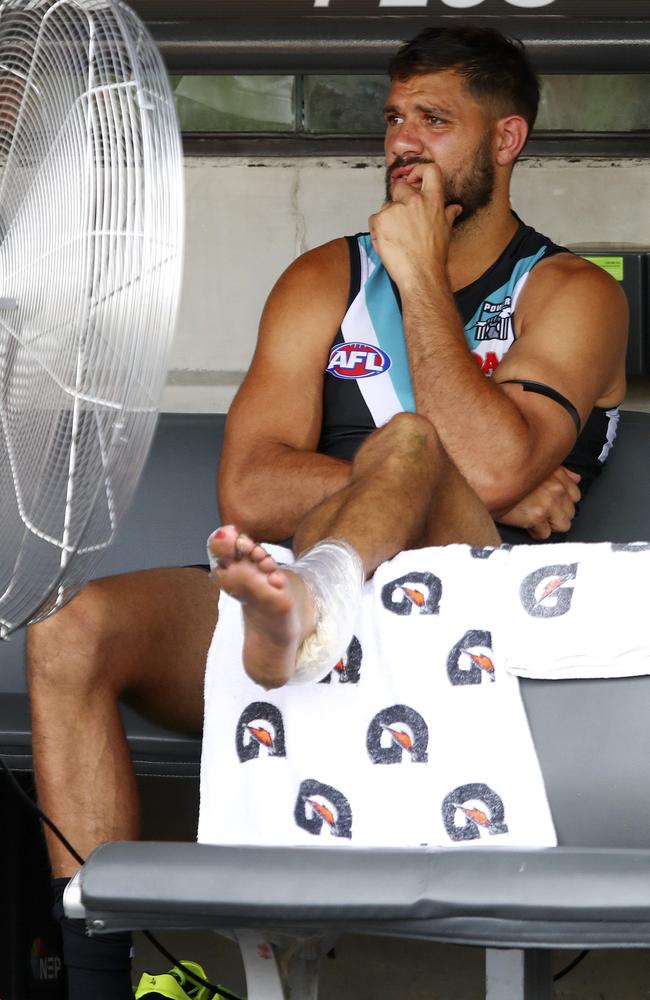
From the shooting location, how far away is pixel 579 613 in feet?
4.77

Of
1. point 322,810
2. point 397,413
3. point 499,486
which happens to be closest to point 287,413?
point 397,413

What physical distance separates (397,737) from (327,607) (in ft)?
0.63

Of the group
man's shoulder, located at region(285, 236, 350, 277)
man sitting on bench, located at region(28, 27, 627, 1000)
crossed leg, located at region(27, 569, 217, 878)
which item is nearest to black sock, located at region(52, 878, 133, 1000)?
man sitting on bench, located at region(28, 27, 627, 1000)

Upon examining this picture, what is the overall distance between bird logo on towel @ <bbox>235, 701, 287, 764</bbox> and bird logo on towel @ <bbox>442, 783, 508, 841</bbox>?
0.64 feet

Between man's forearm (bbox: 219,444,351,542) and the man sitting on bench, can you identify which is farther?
man's forearm (bbox: 219,444,351,542)

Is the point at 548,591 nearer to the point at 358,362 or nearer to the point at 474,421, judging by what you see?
the point at 474,421

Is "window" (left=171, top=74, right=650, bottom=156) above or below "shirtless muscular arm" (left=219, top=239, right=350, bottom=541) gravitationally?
above

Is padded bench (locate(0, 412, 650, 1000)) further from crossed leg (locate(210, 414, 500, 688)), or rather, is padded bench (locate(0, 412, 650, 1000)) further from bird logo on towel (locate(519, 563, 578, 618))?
crossed leg (locate(210, 414, 500, 688))

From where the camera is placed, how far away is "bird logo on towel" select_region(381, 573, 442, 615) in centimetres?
153

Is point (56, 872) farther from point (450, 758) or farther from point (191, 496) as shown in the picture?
point (191, 496)

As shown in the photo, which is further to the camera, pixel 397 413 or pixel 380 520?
pixel 397 413

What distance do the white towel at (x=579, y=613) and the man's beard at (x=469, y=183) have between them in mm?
832

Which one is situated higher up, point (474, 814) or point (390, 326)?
point (390, 326)

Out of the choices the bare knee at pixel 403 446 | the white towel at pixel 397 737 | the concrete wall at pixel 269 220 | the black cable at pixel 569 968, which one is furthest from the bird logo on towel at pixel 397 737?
the concrete wall at pixel 269 220
